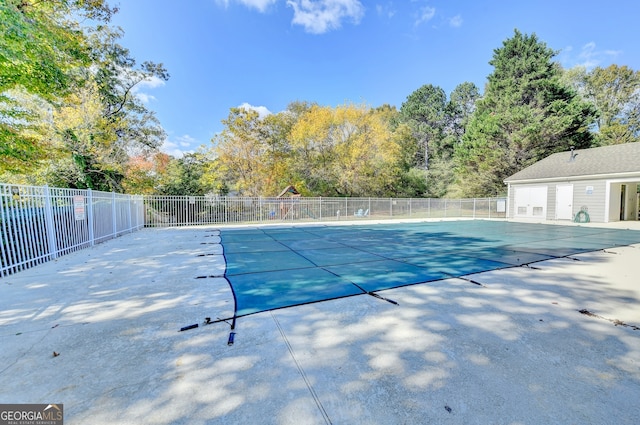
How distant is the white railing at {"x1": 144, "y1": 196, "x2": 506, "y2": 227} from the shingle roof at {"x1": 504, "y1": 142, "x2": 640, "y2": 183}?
112 inches

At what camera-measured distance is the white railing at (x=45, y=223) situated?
4.47 m

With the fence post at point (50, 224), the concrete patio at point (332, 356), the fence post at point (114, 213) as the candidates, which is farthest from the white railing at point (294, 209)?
the concrete patio at point (332, 356)

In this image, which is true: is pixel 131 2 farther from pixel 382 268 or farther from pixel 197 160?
Answer: pixel 382 268

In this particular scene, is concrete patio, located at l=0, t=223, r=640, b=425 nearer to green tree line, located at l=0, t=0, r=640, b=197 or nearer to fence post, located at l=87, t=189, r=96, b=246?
fence post, located at l=87, t=189, r=96, b=246

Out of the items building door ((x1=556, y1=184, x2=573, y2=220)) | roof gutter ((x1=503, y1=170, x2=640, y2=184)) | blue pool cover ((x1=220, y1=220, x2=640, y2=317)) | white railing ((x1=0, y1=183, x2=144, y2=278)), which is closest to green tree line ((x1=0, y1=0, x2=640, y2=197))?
white railing ((x1=0, y1=183, x2=144, y2=278))

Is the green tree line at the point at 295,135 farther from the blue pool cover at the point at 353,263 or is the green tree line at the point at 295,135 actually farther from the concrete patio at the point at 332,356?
the concrete patio at the point at 332,356

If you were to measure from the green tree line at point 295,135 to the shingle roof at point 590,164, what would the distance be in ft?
12.6

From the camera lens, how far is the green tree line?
10664 millimetres

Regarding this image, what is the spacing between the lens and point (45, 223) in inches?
211

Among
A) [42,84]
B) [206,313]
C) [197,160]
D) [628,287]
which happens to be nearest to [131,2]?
[42,84]

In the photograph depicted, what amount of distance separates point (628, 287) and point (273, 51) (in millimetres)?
18218

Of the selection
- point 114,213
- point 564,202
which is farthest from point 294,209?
point 564,202

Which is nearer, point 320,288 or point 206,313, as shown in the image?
point 206,313

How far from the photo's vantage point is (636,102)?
23.2 m
